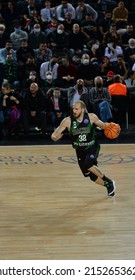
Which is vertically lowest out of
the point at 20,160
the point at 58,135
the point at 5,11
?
the point at 20,160

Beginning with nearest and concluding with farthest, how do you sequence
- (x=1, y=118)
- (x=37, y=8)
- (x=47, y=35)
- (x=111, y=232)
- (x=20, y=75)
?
(x=111, y=232)
(x=1, y=118)
(x=20, y=75)
(x=47, y=35)
(x=37, y=8)

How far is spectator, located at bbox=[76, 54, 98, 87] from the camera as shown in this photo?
1956 cm

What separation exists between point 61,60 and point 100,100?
1.88 meters

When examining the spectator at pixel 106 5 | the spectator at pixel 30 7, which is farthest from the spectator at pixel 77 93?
the spectator at pixel 106 5

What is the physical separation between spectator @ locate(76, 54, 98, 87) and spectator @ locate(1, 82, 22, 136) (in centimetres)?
188

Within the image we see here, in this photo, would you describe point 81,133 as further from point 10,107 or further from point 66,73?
point 66,73

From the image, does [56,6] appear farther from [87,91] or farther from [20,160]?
[20,160]

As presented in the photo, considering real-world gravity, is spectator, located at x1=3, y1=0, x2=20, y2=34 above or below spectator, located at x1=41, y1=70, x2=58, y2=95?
above

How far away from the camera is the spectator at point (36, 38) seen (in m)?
20.8

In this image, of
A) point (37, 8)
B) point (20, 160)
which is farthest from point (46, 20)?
point (20, 160)

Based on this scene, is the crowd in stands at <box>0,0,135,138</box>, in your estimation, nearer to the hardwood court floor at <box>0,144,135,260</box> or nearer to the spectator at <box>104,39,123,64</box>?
the spectator at <box>104,39,123,64</box>

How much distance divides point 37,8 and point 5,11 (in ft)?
3.78

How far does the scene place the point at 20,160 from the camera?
16.1 metres

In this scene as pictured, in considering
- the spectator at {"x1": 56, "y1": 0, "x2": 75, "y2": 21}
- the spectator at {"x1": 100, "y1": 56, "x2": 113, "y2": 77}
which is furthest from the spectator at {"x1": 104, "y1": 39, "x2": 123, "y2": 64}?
the spectator at {"x1": 56, "y1": 0, "x2": 75, "y2": 21}
